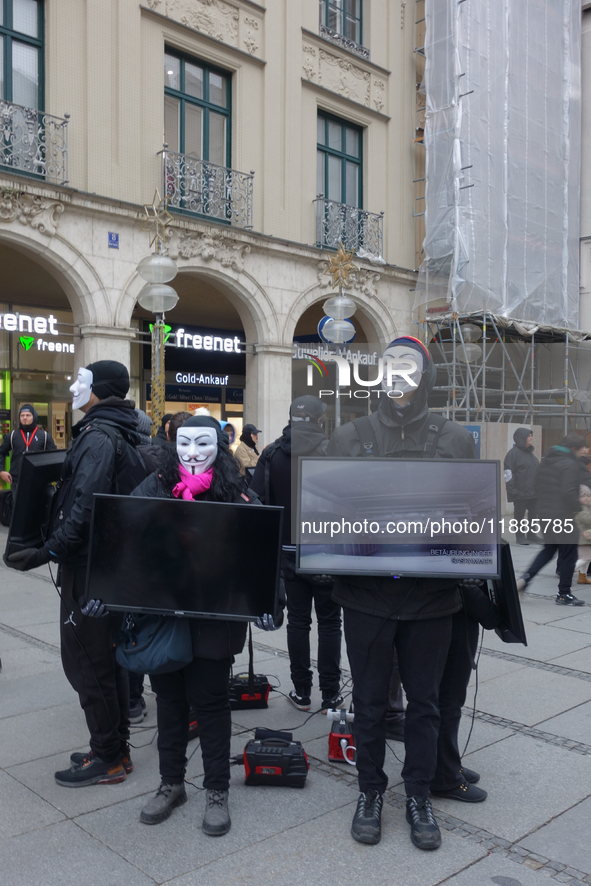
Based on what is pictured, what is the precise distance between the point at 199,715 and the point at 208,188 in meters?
13.0

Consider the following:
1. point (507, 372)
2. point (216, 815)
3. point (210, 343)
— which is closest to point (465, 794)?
point (216, 815)

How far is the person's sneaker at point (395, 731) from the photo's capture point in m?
4.34

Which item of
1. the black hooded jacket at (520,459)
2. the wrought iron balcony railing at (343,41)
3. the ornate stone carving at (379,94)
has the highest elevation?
the wrought iron balcony railing at (343,41)

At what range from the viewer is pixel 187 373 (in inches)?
713

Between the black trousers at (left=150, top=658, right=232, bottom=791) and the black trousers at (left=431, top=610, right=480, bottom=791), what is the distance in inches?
39.9

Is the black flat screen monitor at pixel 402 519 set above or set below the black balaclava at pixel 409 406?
below

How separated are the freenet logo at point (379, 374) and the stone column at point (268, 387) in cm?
1182

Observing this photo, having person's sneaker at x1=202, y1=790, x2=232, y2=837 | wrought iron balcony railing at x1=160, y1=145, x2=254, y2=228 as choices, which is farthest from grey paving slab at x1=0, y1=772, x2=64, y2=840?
wrought iron balcony railing at x1=160, y1=145, x2=254, y2=228

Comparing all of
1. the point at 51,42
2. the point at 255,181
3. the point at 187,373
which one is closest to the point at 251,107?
the point at 255,181

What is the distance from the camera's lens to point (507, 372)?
54.9 ft

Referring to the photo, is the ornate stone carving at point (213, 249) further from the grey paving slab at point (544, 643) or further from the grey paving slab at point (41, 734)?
the grey paving slab at point (41, 734)

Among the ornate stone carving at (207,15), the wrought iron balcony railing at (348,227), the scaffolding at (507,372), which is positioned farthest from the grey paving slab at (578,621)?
the ornate stone carving at (207,15)

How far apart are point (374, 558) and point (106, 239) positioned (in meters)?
11.4

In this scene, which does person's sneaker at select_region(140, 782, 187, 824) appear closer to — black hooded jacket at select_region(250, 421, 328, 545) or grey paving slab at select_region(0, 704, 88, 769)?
grey paving slab at select_region(0, 704, 88, 769)
